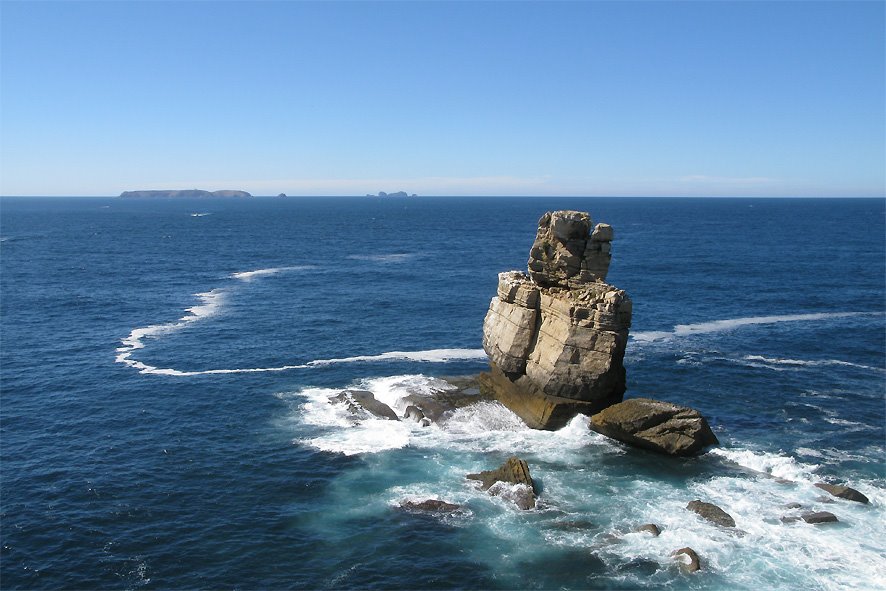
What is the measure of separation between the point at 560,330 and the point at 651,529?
1880 cm

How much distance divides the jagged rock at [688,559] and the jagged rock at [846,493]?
12.5m

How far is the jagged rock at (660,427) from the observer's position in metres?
46.6

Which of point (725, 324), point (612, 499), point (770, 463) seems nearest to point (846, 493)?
point (770, 463)

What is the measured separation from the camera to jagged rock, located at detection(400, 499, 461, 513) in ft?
131

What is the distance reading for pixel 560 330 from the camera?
173ft

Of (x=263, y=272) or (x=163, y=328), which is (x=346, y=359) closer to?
(x=163, y=328)

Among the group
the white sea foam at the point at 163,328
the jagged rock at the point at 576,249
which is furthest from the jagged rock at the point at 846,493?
the white sea foam at the point at 163,328

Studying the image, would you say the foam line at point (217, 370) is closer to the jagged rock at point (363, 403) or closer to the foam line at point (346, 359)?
the foam line at point (346, 359)

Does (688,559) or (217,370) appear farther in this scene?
(217,370)

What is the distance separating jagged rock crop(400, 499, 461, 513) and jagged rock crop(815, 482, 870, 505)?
22787 millimetres

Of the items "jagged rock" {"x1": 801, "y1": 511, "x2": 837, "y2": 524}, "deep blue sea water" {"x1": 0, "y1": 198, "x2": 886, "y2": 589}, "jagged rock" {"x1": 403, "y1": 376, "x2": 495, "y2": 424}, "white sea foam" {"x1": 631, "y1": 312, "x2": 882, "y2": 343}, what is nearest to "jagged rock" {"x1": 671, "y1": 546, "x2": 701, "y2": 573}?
"deep blue sea water" {"x1": 0, "y1": 198, "x2": 886, "y2": 589}

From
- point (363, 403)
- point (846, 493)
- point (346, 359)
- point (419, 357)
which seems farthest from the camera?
point (419, 357)

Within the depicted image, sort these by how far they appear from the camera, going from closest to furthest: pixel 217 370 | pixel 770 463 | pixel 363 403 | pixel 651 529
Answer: pixel 651 529 < pixel 770 463 < pixel 363 403 < pixel 217 370

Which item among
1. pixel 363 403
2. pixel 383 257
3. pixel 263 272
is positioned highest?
pixel 383 257
